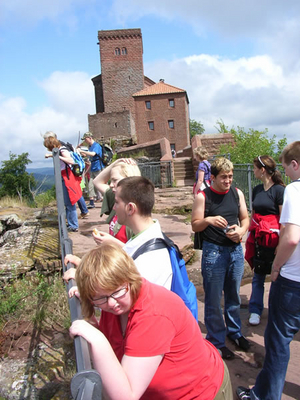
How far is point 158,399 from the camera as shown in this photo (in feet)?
4.53

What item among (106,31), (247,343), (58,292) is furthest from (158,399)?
(106,31)

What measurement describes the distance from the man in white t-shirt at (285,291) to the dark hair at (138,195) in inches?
34.6

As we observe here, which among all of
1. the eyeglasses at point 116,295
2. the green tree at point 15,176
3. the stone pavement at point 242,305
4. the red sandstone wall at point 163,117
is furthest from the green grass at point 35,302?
the green tree at point 15,176

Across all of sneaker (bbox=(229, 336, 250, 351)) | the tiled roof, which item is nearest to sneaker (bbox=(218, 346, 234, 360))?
sneaker (bbox=(229, 336, 250, 351))

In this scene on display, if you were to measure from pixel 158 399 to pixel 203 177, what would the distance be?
15.9 ft

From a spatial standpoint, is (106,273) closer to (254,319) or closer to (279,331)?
(279,331)

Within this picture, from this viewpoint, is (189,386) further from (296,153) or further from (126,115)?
(126,115)

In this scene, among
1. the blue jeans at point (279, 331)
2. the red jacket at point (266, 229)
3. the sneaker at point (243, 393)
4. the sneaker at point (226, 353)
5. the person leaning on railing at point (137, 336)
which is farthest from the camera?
the red jacket at point (266, 229)

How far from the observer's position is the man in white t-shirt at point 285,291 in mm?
2129

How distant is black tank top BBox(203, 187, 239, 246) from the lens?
3.01 meters

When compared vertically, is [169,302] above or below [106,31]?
below

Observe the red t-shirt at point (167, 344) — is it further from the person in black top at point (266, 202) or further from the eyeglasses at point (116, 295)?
the person in black top at point (266, 202)

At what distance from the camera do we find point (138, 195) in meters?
1.86

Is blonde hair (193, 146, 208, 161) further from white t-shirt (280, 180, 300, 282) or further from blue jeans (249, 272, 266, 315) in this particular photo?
white t-shirt (280, 180, 300, 282)
